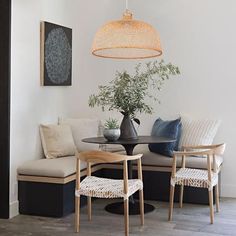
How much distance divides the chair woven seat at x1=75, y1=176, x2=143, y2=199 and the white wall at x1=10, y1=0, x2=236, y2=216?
107 cm

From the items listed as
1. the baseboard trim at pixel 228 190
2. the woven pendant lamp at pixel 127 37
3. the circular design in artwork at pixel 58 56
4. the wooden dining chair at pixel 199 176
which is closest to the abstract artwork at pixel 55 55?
the circular design in artwork at pixel 58 56

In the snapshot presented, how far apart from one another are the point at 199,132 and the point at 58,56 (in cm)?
185

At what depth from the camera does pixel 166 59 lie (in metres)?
5.24

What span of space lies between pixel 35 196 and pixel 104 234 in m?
0.91

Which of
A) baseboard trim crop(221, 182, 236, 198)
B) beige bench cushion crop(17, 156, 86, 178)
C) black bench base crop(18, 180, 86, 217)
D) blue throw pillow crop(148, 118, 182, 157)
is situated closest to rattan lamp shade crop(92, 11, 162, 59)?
blue throw pillow crop(148, 118, 182, 157)

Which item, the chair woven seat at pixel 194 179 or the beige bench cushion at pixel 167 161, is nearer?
the chair woven seat at pixel 194 179

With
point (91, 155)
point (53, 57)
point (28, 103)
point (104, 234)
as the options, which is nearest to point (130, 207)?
point (104, 234)

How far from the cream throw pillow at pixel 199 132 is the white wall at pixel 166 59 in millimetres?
175

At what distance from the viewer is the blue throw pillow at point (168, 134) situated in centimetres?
474

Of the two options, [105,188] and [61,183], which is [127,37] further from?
[61,183]

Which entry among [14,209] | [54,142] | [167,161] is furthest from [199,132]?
[14,209]

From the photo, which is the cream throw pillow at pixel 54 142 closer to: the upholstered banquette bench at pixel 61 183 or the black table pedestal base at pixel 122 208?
the upholstered banquette bench at pixel 61 183

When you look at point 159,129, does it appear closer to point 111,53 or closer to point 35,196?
point 111,53

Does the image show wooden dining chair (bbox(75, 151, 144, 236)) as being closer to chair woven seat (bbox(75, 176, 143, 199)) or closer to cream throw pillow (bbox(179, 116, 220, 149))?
chair woven seat (bbox(75, 176, 143, 199))
